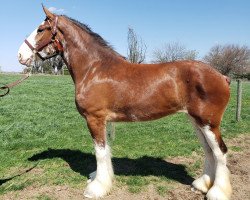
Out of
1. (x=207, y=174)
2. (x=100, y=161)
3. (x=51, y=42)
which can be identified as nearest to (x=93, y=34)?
(x=51, y=42)

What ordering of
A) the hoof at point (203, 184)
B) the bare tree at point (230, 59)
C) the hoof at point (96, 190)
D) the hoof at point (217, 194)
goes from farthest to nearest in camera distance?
the bare tree at point (230, 59) → the hoof at point (203, 184) → the hoof at point (96, 190) → the hoof at point (217, 194)

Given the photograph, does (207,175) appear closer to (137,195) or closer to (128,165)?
(137,195)

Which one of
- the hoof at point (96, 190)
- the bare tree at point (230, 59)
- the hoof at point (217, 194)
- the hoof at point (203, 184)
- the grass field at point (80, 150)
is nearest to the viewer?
the hoof at point (217, 194)

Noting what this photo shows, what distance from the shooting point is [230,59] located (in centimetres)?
7481

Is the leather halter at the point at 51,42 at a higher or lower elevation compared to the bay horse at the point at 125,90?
higher

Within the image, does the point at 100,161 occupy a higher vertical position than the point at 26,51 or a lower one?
lower

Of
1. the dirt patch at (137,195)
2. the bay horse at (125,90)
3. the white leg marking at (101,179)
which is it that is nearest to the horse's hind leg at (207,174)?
the bay horse at (125,90)

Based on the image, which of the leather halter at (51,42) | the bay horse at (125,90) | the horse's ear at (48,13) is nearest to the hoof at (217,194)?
the bay horse at (125,90)

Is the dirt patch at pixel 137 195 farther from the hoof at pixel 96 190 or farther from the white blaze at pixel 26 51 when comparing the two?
the white blaze at pixel 26 51

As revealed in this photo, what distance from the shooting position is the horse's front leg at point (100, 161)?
5.06m

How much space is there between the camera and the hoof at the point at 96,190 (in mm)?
5032

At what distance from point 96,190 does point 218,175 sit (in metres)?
1.91

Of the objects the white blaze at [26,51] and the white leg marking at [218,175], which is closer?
the white leg marking at [218,175]

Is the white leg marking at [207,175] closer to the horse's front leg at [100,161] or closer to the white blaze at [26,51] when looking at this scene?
the horse's front leg at [100,161]
